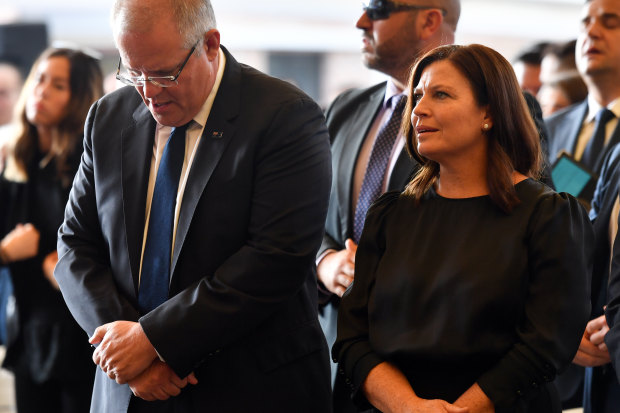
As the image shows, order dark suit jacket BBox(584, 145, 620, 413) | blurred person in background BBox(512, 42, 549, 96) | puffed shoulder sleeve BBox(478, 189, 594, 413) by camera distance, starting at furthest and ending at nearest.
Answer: blurred person in background BBox(512, 42, 549, 96) < dark suit jacket BBox(584, 145, 620, 413) < puffed shoulder sleeve BBox(478, 189, 594, 413)

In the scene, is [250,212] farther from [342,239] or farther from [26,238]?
[26,238]

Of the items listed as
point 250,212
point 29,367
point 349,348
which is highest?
point 250,212

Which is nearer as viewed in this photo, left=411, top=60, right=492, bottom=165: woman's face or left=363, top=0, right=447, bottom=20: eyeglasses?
left=411, top=60, right=492, bottom=165: woman's face

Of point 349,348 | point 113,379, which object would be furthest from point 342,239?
point 113,379

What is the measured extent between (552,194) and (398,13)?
3.26 ft

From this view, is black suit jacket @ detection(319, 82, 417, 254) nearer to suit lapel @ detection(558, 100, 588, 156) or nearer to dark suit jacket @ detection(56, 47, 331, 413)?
dark suit jacket @ detection(56, 47, 331, 413)

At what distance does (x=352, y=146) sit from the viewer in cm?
232

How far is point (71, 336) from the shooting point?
2787 mm

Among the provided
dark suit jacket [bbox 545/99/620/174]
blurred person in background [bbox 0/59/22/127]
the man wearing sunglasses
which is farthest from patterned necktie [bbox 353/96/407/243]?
blurred person in background [bbox 0/59/22/127]

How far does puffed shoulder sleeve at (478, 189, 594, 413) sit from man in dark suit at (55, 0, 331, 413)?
1.66ft

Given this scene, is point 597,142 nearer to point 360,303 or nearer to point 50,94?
point 360,303

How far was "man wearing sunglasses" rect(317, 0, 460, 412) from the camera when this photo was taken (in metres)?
2.20

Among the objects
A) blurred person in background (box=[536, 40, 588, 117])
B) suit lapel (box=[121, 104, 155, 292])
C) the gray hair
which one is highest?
the gray hair

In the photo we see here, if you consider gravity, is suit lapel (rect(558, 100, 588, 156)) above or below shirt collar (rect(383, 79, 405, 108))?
below
